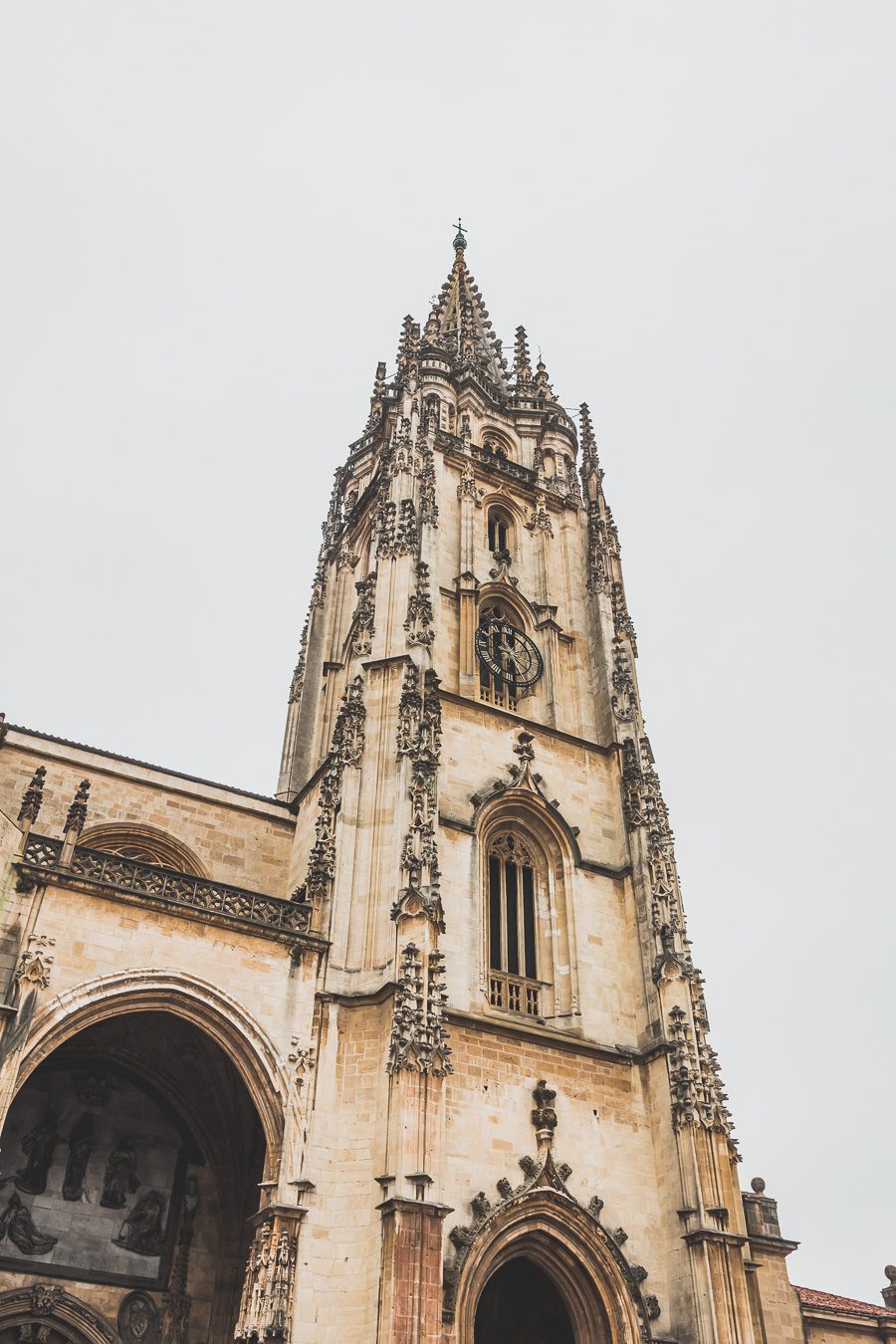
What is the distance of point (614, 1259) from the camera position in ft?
55.2

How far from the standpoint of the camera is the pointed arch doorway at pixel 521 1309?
58.1 feet

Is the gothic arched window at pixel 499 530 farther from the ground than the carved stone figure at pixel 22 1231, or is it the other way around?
the gothic arched window at pixel 499 530

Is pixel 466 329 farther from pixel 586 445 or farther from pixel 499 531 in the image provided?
pixel 499 531

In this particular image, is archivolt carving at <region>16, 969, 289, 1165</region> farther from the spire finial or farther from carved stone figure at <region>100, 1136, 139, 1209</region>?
the spire finial

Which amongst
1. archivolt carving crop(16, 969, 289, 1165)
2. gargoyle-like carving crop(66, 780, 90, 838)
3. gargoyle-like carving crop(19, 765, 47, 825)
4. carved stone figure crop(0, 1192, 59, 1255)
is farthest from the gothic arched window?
carved stone figure crop(0, 1192, 59, 1255)

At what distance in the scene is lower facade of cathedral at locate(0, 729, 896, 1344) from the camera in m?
14.6

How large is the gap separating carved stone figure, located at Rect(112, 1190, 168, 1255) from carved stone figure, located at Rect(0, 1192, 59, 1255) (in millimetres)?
1038

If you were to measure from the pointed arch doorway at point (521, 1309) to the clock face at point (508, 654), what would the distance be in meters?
11.3

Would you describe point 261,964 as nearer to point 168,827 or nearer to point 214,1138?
point 214,1138

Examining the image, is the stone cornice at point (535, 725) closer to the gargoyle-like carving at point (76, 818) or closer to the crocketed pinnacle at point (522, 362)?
the gargoyle-like carving at point (76, 818)

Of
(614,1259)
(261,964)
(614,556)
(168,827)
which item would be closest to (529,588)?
(614,556)

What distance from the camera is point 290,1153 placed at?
49.5ft

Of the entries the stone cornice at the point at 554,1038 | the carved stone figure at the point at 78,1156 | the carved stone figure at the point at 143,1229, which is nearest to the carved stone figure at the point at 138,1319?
the carved stone figure at the point at 143,1229

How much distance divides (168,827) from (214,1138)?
18.7 feet
